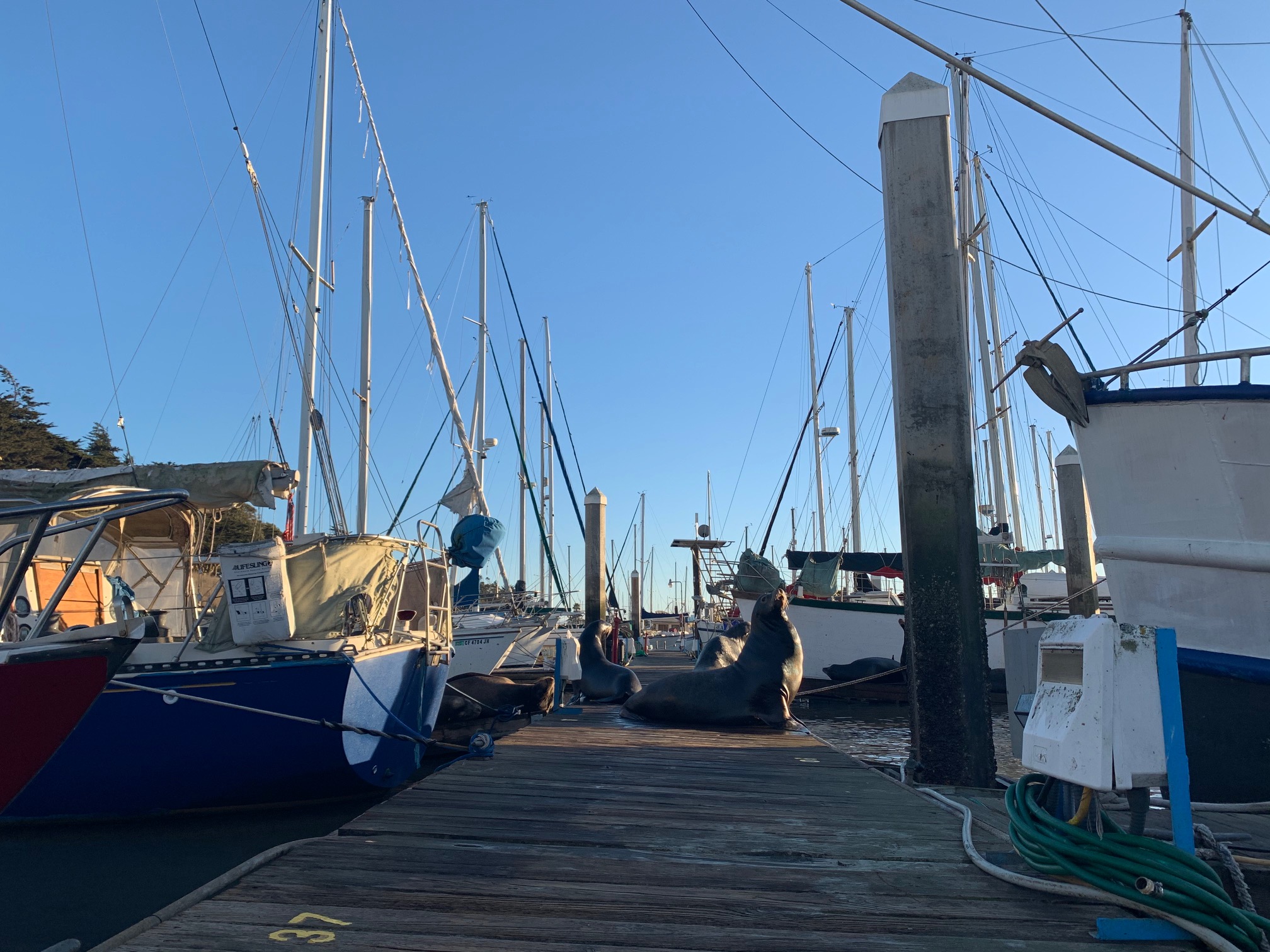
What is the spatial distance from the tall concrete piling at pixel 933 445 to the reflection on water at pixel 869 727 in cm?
450

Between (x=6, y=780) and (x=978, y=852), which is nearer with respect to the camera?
(x=6, y=780)

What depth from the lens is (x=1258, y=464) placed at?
16.8ft

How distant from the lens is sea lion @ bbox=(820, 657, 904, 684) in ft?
56.9

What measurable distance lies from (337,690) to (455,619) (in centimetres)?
966

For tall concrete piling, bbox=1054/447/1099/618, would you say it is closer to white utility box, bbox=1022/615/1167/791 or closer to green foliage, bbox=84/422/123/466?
white utility box, bbox=1022/615/1167/791

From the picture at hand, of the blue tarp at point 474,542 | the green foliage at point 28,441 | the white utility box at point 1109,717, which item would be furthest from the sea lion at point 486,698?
the green foliage at point 28,441

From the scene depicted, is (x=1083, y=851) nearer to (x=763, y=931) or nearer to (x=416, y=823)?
(x=763, y=931)

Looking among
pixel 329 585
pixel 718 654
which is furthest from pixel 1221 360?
pixel 329 585

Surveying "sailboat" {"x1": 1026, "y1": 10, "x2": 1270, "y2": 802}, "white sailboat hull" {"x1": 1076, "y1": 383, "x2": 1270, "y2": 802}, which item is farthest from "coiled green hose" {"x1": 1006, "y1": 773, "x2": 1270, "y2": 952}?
"sailboat" {"x1": 1026, "y1": 10, "x2": 1270, "y2": 802}

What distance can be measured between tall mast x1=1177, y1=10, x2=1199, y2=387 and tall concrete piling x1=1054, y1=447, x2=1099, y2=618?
83.8 inches

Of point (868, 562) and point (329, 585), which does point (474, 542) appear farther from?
point (868, 562)

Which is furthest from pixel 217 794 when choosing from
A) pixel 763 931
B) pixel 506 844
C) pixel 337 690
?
pixel 763 931

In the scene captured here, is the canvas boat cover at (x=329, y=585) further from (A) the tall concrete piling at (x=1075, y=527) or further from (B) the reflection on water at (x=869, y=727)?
(A) the tall concrete piling at (x=1075, y=527)

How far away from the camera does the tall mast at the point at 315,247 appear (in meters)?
11.8
